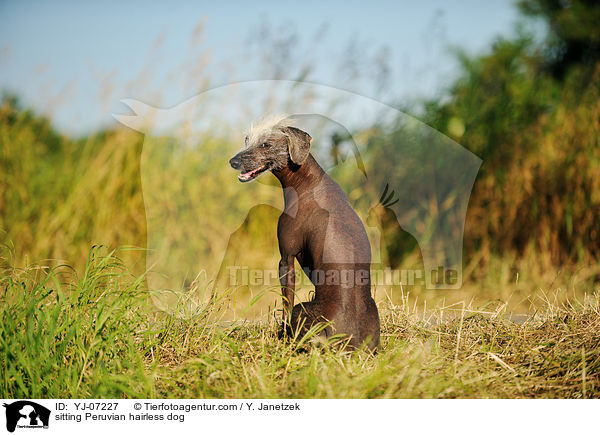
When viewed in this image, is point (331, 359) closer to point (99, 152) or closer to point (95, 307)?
point (95, 307)

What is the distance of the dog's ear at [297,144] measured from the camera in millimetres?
2916

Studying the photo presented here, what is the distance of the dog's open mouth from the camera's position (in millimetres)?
2891

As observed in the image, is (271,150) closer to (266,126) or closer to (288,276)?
(266,126)

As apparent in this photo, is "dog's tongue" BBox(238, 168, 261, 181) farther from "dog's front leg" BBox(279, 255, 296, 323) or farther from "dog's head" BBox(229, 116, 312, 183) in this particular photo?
"dog's front leg" BBox(279, 255, 296, 323)

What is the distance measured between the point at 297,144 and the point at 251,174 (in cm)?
29

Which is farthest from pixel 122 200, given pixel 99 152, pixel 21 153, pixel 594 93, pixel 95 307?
pixel 594 93

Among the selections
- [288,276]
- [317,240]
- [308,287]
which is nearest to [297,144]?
[317,240]

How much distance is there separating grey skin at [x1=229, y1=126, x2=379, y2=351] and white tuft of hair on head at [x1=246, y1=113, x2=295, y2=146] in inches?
0.6

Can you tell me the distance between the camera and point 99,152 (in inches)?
225

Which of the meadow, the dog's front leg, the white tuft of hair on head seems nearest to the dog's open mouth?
the white tuft of hair on head

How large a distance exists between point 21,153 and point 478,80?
5.44m

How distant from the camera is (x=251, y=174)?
2.92 metres
